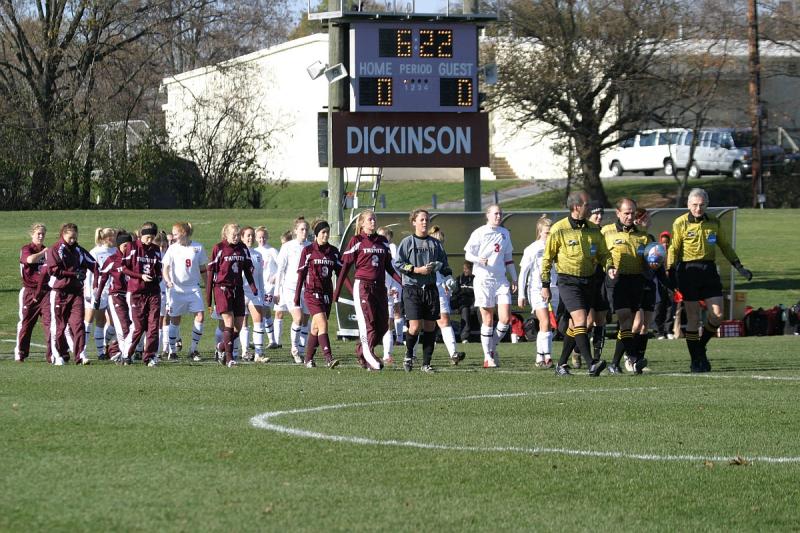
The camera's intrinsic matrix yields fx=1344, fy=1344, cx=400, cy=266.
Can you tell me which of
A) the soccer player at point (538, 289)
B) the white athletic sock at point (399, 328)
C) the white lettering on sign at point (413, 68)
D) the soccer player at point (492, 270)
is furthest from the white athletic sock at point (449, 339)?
the white lettering on sign at point (413, 68)

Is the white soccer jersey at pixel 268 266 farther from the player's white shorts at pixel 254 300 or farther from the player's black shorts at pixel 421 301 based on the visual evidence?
the player's black shorts at pixel 421 301

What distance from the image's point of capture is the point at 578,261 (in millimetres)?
14297

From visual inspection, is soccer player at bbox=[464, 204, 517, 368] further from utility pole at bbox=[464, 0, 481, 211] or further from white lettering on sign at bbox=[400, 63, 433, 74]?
utility pole at bbox=[464, 0, 481, 211]

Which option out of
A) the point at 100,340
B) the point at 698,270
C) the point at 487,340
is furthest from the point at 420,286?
the point at 100,340

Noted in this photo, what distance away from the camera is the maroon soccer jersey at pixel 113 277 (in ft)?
57.4

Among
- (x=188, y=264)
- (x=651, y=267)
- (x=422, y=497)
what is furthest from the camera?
(x=188, y=264)

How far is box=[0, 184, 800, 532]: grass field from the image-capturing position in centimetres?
700

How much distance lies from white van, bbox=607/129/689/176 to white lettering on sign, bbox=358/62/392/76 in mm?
30602

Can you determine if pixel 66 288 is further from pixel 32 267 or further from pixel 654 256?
pixel 654 256

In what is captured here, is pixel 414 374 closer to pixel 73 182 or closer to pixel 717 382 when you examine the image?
pixel 717 382

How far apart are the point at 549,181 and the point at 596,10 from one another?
11013mm

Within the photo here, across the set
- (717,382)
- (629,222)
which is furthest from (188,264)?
(717,382)

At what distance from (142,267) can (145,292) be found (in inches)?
12.3

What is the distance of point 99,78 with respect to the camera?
55375 millimetres
